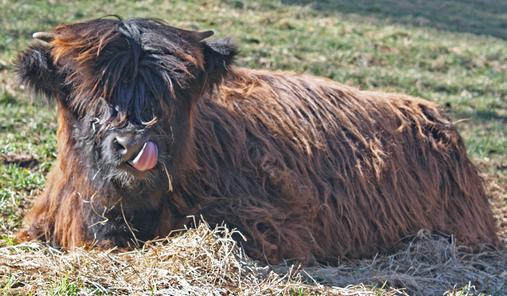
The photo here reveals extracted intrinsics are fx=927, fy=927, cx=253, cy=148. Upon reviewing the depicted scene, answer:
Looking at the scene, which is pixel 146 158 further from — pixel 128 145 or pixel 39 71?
pixel 39 71

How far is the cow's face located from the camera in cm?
464

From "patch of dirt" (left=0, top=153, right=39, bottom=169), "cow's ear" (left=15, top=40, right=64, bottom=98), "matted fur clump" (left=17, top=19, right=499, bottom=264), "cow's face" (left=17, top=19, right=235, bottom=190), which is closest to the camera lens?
"cow's face" (left=17, top=19, right=235, bottom=190)

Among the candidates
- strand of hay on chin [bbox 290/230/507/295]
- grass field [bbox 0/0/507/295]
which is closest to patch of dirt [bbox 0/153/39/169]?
grass field [bbox 0/0/507/295]

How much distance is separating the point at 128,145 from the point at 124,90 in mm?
360

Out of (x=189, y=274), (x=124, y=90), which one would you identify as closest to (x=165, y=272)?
(x=189, y=274)

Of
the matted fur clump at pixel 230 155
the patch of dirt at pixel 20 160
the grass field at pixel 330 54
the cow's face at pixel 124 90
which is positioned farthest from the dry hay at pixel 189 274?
the patch of dirt at pixel 20 160

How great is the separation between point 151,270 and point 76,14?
33.5 ft

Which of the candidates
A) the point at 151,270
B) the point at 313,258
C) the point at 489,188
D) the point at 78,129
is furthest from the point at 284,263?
the point at 489,188

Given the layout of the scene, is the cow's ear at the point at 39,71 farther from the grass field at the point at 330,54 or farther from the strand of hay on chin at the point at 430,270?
the strand of hay on chin at the point at 430,270

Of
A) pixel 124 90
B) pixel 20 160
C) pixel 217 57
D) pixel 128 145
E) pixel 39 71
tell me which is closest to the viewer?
pixel 128 145

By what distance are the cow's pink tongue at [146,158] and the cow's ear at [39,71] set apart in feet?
2.33

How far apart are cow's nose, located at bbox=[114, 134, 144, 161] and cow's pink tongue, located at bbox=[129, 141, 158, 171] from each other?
22mm

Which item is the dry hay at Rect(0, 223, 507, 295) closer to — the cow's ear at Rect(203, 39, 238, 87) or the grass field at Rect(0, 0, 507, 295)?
the grass field at Rect(0, 0, 507, 295)

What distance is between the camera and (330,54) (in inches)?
527
